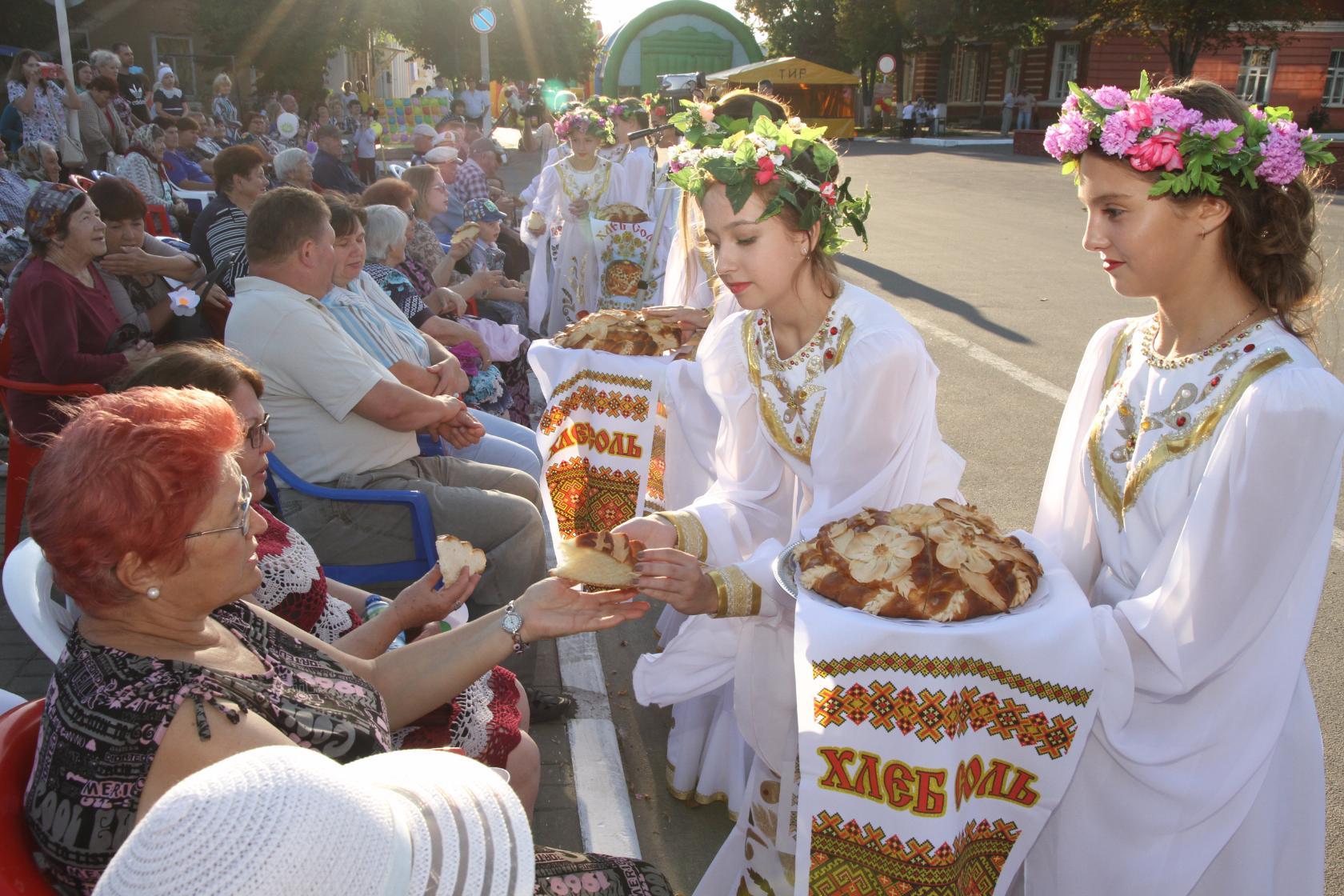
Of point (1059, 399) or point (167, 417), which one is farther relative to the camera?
point (1059, 399)

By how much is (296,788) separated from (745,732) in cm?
180

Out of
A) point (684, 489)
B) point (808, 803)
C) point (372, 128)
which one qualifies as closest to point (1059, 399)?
point (684, 489)

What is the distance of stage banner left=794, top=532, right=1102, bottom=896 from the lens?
6.20 feet

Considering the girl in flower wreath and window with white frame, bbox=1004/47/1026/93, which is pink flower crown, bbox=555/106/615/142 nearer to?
the girl in flower wreath

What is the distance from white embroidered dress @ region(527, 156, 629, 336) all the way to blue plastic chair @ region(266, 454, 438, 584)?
5.05 meters

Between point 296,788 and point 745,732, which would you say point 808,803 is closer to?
point 745,732

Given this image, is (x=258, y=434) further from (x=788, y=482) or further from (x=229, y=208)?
(x=229, y=208)

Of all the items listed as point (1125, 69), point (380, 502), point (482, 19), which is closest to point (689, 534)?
point (380, 502)

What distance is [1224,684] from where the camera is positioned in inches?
82.3

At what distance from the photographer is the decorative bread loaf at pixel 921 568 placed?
1931 mm

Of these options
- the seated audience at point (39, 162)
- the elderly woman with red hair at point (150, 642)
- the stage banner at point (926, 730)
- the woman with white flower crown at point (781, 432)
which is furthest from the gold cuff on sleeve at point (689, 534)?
the seated audience at point (39, 162)

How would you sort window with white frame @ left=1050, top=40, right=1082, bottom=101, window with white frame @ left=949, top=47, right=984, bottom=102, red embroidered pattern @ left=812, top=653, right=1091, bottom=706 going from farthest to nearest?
1. window with white frame @ left=949, top=47, right=984, bottom=102
2. window with white frame @ left=1050, top=40, right=1082, bottom=101
3. red embroidered pattern @ left=812, top=653, right=1091, bottom=706

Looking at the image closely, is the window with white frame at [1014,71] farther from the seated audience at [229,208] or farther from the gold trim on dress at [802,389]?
the gold trim on dress at [802,389]

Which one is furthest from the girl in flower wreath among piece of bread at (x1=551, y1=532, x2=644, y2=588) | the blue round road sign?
the blue round road sign
